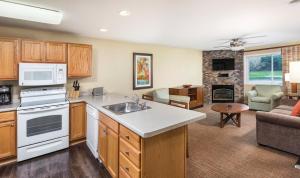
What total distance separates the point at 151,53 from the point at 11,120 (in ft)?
13.1

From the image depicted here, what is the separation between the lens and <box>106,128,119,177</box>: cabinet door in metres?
2.05

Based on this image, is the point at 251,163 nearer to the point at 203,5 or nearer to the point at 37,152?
the point at 203,5

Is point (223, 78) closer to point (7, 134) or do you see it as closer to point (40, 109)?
point (40, 109)

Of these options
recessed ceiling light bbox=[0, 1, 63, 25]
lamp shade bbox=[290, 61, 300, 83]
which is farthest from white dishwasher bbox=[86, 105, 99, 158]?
lamp shade bbox=[290, 61, 300, 83]

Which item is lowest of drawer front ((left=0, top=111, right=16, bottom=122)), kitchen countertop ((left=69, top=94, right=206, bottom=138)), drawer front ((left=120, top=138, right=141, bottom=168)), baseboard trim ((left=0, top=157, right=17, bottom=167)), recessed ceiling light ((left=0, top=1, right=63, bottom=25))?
baseboard trim ((left=0, top=157, right=17, bottom=167))

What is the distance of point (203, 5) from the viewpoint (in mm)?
2391

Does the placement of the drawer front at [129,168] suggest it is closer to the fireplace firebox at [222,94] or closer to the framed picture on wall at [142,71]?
the framed picture on wall at [142,71]

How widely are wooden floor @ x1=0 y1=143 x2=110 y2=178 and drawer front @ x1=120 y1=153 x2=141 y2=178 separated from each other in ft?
1.98

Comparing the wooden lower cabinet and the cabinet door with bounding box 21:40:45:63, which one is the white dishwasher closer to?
the wooden lower cabinet

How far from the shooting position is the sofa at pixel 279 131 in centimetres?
272

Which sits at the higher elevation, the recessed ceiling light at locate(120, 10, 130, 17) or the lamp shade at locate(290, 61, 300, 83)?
the recessed ceiling light at locate(120, 10, 130, 17)

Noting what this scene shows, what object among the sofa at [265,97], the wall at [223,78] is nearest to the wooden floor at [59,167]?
the sofa at [265,97]

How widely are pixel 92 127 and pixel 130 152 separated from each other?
4.50ft

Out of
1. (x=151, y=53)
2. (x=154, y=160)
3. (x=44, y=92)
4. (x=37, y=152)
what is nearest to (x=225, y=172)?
(x=154, y=160)
